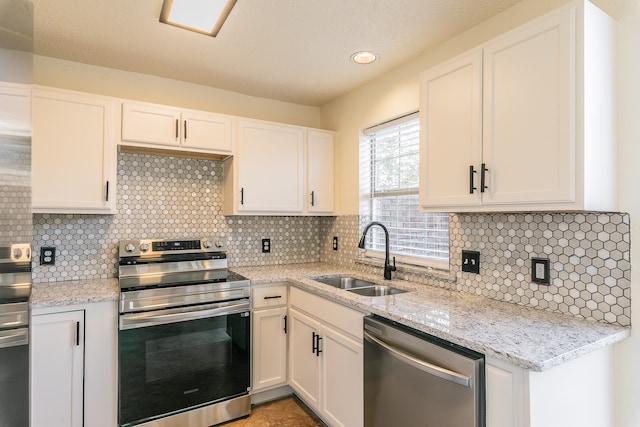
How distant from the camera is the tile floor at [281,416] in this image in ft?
7.57

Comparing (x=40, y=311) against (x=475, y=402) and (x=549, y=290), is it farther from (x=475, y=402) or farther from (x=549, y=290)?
(x=549, y=290)

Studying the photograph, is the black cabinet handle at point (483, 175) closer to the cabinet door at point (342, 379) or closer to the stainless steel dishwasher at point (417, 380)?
the stainless steel dishwasher at point (417, 380)

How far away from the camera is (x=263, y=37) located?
2119 millimetres

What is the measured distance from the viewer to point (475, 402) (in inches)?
48.3

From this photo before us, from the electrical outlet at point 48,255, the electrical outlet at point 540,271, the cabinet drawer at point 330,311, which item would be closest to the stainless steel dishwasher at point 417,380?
the cabinet drawer at point 330,311

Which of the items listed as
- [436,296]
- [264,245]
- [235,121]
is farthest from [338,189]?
[436,296]

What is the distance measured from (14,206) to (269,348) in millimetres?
1950

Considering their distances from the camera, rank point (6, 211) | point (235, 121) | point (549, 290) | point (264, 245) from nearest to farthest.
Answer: point (6, 211), point (549, 290), point (235, 121), point (264, 245)

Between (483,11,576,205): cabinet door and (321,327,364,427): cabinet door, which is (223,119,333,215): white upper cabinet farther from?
(483,11,576,205): cabinet door

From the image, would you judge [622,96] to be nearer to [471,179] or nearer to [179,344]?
[471,179]

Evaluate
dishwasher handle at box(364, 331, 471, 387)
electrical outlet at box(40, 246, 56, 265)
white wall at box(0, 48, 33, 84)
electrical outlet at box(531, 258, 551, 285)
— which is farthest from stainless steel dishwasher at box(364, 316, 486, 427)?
electrical outlet at box(40, 246, 56, 265)

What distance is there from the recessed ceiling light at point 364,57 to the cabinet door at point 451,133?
56 centimetres

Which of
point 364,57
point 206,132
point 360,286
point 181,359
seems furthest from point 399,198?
point 181,359

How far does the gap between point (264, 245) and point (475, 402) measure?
2.19 m
